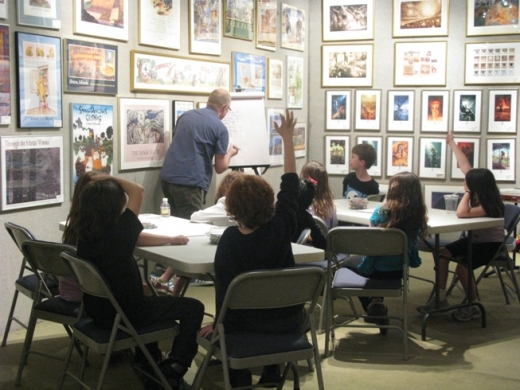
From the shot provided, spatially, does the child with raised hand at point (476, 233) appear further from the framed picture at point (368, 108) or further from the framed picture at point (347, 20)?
the framed picture at point (347, 20)

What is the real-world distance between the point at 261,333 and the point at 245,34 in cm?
439

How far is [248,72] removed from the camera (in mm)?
6910

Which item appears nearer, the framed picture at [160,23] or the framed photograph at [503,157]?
the framed picture at [160,23]

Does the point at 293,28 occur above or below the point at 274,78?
above

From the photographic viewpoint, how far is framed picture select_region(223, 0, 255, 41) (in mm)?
6586

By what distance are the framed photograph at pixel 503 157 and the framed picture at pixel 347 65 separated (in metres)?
1.51

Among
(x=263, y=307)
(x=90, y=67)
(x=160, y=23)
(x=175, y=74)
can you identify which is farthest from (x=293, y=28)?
(x=263, y=307)

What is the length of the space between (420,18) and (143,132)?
3554mm

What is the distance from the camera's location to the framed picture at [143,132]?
18.0 ft

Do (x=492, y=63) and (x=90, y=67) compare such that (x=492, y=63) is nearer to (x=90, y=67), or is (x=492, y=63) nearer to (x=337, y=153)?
(x=337, y=153)

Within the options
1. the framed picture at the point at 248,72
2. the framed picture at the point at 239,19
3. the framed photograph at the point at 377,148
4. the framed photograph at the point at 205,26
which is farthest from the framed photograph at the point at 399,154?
the framed photograph at the point at 205,26

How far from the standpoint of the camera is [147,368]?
3580 millimetres

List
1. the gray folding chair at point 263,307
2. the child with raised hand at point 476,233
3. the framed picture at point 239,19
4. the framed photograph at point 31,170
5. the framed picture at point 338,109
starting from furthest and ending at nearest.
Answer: the framed picture at point 338,109
the framed picture at point 239,19
the child with raised hand at point 476,233
the framed photograph at point 31,170
the gray folding chair at point 263,307

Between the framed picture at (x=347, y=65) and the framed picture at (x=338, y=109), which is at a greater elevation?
the framed picture at (x=347, y=65)
